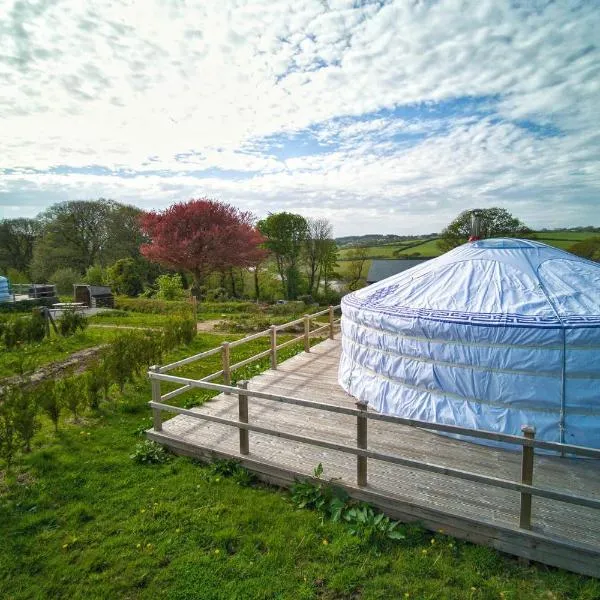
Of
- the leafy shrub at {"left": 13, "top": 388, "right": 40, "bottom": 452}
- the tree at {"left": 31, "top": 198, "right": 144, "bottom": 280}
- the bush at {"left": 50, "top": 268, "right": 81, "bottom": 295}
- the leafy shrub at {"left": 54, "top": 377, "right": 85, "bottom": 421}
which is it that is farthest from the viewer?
the tree at {"left": 31, "top": 198, "right": 144, "bottom": 280}

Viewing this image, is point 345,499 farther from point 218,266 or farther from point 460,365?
point 218,266

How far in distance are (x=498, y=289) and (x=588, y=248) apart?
23.7 metres

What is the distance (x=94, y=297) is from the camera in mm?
21938

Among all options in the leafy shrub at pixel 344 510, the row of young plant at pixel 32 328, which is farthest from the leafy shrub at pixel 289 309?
the leafy shrub at pixel 344 510

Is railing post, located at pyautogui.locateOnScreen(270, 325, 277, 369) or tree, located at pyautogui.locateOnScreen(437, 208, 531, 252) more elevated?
tree, located at pyautogui.locateOnScreen(437, 208, 531, 252)

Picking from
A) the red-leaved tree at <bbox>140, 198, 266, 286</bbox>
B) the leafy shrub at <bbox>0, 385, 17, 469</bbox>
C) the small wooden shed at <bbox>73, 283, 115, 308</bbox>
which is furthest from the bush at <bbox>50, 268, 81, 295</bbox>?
the leafy shrub at <bbox>0, 385, 17, 469</bbox>

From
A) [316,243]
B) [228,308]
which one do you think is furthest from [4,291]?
[316,243]

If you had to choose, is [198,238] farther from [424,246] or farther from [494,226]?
[424,246]

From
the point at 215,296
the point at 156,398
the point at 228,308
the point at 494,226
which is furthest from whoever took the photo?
the point at 494,226

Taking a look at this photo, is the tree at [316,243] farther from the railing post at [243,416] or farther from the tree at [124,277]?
the railing post at [243,416]

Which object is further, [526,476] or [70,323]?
[70,323]

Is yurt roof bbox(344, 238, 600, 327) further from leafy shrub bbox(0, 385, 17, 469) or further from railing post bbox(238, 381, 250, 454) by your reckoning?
leafy shrub bbox(0, 385, 17, 469)

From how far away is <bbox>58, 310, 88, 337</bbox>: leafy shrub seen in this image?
1225 cm

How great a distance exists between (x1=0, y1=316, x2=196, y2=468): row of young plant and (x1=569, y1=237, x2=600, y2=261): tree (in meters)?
24.2
